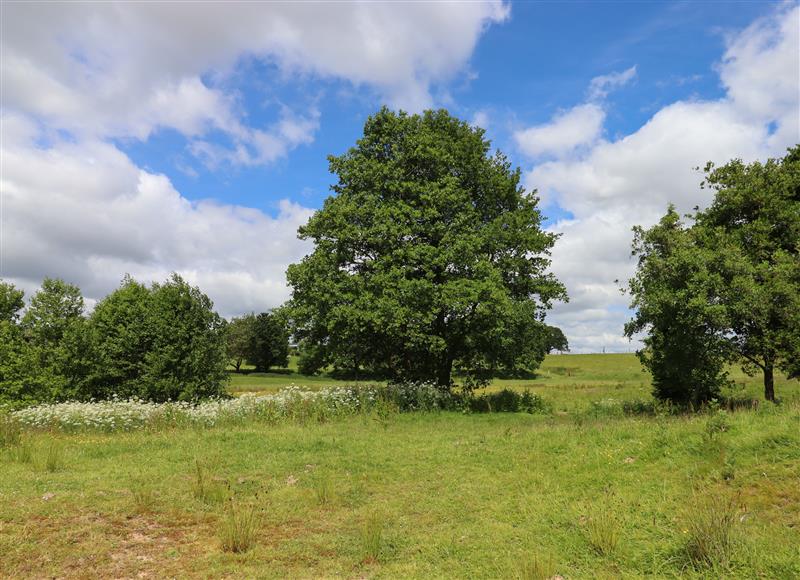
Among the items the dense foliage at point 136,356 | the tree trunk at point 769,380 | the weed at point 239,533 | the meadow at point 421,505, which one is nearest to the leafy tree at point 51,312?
the dense foliage at point 136,356

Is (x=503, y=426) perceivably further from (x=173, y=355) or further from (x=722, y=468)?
(x=173, y=355)

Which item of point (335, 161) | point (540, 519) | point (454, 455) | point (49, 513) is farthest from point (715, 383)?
point (49, 513)

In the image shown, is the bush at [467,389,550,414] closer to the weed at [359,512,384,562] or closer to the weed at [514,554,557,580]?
the weed at [359,512,384,562]

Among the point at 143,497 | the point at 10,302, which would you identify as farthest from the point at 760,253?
the point at 10,302

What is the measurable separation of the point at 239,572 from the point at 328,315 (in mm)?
14974

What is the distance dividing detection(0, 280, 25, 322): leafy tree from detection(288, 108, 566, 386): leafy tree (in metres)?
41.0

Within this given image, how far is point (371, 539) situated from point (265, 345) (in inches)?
3536

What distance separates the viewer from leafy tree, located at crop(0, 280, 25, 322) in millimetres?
46719

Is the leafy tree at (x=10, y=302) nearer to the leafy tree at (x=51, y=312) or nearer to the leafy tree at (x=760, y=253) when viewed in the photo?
the leafy tree at (x=51, y=312)

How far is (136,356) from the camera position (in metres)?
27.0

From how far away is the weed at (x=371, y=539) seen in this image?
271 inches

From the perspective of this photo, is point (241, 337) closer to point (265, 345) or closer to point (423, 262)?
point (265, 345)

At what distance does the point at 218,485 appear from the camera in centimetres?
962

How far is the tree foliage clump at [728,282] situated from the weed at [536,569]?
14.7 m
